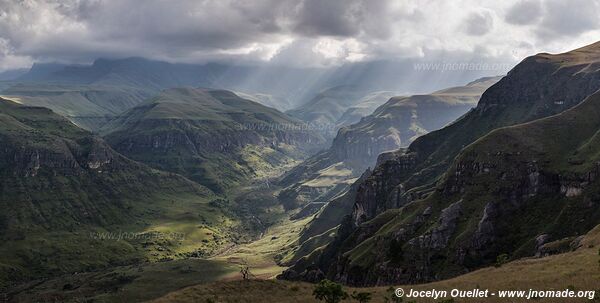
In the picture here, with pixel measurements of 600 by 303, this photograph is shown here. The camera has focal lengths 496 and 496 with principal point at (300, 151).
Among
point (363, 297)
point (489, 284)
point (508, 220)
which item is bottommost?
point (508, 220)

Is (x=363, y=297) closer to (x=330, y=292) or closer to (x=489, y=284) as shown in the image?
(x=330, y=292)

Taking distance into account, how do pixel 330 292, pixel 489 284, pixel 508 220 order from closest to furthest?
1. pixel 330 292
2. pixel 489 284
3. pixel 508 220

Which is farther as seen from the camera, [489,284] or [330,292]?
[489,284]

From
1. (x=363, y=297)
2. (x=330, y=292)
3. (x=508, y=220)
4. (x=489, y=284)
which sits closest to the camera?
(x=330, y=292)

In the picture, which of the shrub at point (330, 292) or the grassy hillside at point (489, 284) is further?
the shrub at point (330, 292)

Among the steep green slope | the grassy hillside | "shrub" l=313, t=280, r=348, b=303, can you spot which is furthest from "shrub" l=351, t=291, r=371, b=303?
the steep green slope

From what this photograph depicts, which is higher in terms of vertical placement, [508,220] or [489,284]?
[489,284]

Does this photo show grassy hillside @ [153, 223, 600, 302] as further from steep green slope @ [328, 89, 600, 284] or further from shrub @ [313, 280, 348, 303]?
steep green slope @ [328, 89, 600, 284]

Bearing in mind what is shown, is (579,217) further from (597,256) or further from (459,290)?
(459,290)

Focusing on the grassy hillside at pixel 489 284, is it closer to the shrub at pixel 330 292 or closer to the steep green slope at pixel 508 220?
the shrub at pixel 330 292

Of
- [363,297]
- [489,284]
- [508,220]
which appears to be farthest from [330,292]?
[508,220]

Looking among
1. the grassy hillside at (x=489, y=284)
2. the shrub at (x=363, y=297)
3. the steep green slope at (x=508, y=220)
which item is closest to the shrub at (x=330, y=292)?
the shrub at (x=363, y=297)

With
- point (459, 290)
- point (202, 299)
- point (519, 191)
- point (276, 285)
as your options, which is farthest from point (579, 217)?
point (202, 299)
